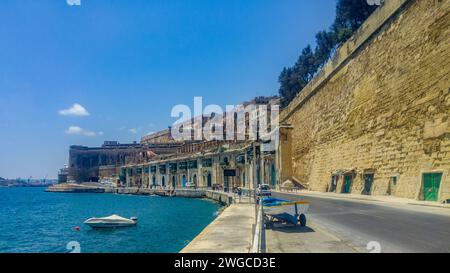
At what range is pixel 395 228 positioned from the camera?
12508 millimetres

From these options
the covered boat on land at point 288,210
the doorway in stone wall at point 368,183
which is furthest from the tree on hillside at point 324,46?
the covered boat on land at point 288,210

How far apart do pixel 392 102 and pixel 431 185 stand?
740 cm

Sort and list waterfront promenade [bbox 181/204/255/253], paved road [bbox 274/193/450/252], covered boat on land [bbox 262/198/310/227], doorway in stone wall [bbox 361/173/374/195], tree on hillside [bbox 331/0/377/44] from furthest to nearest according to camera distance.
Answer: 1. tree on hillside [bbox 331/0/377/44]
2. doorway in stone wall [bbox 361/173/374/195]
3. covered boat on land [bbox 262/198/310/227]
4. waterfront promenade [bbox 181/204/255/253]
5. paved road [bbox 274/193/450/252]

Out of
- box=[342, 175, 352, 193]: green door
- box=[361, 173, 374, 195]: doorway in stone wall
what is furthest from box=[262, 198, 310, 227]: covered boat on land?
box=[342, 175, 352, 193]: green door

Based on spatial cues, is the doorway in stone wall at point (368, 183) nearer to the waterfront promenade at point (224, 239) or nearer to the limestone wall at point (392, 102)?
the limestone wall at point (392, 102)

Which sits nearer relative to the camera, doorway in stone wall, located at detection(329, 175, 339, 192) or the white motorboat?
the white motorboat

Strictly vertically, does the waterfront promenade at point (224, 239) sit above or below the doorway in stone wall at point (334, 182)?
below

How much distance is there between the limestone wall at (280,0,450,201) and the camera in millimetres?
20594

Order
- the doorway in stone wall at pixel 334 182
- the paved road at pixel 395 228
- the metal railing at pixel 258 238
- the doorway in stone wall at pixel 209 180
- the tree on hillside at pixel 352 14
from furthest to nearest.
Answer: the doorway in stone wall at pixel 209 180, the tree on hillside at pixel 352 14, the doorway in stone wall at pixel 334 182, the paved road at pixel 395 228, the metal railing at pixel 258 238

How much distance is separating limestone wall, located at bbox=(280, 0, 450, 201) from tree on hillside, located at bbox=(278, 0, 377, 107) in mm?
17591

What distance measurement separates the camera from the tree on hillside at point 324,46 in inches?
2110

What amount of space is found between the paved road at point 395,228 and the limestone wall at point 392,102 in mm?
4955

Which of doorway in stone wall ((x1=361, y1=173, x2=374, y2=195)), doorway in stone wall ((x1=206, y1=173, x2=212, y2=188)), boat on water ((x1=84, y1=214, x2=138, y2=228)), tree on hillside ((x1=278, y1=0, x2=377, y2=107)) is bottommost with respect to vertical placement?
boat on water ((x1=84, y1=214, x2=138, y2=228))

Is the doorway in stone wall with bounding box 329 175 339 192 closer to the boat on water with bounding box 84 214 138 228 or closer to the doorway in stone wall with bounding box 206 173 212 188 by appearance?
the boat on water with bounding box 84 214 138 228
